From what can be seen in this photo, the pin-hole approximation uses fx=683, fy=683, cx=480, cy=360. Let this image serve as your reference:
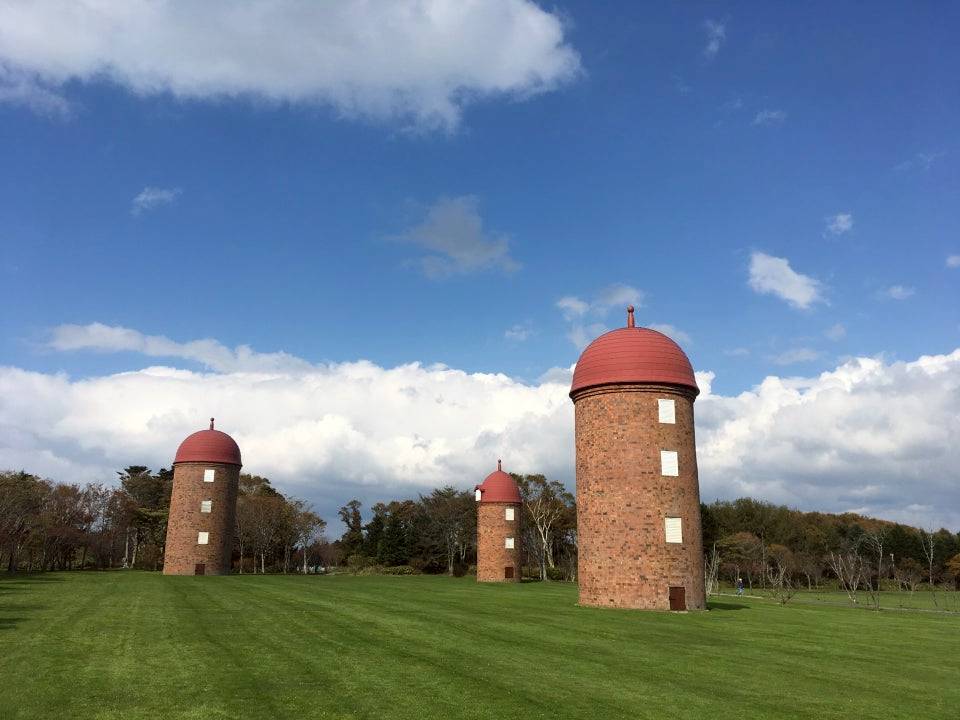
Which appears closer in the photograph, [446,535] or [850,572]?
[850,572]

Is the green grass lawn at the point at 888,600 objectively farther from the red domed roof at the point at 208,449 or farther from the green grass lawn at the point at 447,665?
the red domed roof at the point at 208,449

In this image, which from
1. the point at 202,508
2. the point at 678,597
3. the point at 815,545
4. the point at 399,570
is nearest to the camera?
the point at 678,597

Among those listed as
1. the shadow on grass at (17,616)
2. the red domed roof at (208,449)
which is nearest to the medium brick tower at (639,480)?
the shadow on grass at (17,616)

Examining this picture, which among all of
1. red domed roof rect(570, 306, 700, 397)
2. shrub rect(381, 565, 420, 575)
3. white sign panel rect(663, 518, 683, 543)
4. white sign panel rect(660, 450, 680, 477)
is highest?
red domed roof rect(570, 306, 700, 397)

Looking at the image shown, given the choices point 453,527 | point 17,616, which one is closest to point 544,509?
point 453,527

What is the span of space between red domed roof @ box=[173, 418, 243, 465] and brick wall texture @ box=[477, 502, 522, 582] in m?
20.3

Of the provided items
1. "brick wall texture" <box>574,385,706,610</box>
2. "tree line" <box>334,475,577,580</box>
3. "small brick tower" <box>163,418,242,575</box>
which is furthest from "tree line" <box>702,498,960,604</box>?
"small brick tower" <box>163,418,242,575</box>

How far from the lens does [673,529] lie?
27500mm

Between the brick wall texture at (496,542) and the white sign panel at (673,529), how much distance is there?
2713 centimetres

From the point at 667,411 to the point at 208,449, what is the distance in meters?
38.2

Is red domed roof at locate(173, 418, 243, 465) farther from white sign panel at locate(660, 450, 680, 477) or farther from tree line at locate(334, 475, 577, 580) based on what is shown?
white sign panel at locate(660, 450, 680, 477)

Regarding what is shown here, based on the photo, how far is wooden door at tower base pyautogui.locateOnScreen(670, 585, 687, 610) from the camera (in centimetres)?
2686

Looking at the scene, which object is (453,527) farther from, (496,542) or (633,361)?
(633,361)

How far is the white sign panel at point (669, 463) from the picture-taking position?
27.9 m
